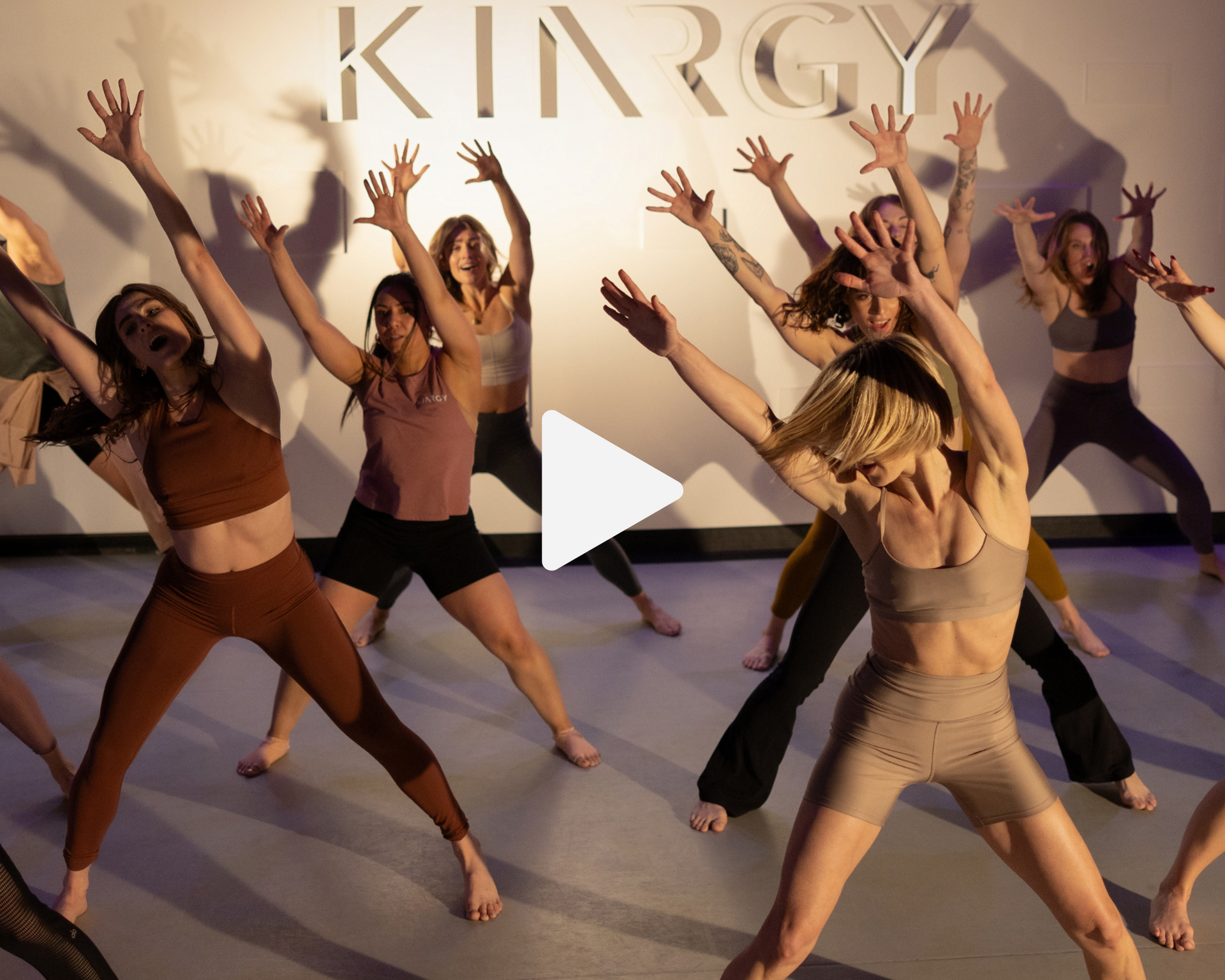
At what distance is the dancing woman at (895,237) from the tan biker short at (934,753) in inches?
62.5

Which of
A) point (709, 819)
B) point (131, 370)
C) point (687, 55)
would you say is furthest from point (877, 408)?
point (687, 55)

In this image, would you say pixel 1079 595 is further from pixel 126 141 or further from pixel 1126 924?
pixel 126 141

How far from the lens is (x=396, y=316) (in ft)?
9.38

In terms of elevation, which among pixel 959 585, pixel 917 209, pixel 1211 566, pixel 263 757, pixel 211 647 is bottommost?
pixel 263 757

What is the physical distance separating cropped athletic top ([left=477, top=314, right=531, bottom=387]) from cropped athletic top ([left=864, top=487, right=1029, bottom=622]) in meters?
2.72

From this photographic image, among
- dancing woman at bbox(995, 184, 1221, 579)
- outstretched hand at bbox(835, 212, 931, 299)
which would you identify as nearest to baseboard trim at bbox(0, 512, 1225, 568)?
dancing woman at bbox(995, 184, 1221, 579)

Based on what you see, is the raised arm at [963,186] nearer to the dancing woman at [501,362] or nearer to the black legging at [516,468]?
the dancing woman at [501,362]

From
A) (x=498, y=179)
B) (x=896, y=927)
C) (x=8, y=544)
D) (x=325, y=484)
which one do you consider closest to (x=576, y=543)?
(x=325, y=484)

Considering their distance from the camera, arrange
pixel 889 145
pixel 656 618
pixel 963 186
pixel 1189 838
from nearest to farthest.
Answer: pixel 1189 838
pixel 889 145
pixel 963 186
pixel 656 618

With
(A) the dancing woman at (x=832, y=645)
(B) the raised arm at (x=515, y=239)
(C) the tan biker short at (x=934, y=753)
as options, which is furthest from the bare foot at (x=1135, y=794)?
(B) the raised arm at (x=515, y=239)

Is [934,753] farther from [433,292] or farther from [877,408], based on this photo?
[433,292]

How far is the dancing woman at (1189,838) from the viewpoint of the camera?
2.18 metres

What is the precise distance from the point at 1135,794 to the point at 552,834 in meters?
1.50

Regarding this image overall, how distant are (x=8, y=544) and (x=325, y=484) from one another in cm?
163
